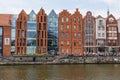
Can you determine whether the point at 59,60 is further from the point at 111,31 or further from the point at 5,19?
the point at 111,31

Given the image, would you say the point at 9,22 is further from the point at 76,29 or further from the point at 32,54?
the point at 76,29

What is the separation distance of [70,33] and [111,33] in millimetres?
15087

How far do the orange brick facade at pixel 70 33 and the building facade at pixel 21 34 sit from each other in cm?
1208

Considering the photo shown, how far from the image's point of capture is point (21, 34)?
102062mm

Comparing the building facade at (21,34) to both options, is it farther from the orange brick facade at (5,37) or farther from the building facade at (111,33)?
the building facade at (111,33)

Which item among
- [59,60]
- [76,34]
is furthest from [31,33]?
[59,60]

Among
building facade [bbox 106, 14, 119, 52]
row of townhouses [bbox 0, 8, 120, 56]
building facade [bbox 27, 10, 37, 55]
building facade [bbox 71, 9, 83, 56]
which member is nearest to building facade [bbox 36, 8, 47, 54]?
row of townhouses [bbox 0, 8, 120, 56]

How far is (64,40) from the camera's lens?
343 ft

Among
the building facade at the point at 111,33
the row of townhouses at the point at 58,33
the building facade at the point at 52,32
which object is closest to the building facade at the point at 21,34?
the row of townhouses at the point at 58,33

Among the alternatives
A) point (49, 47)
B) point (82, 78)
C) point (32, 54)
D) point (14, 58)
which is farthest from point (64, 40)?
point (82, 78)

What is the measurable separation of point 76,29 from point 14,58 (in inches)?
1030

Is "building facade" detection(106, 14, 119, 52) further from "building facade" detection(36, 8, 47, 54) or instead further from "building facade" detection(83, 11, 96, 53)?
"building facade" detection(36, 8, 47, 54)

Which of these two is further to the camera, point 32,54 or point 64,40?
point 64,40

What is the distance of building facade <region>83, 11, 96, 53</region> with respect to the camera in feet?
347
